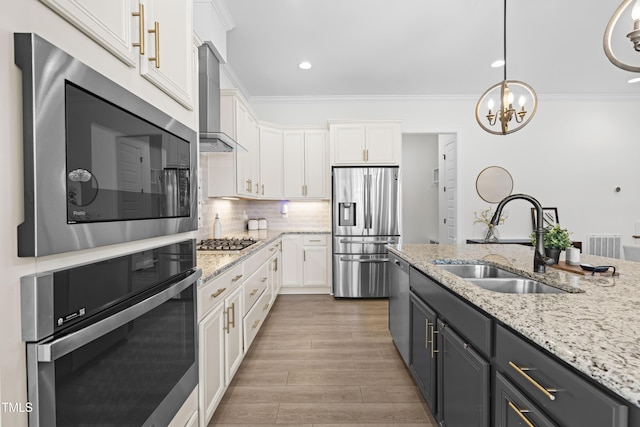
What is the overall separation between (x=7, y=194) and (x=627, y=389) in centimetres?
118

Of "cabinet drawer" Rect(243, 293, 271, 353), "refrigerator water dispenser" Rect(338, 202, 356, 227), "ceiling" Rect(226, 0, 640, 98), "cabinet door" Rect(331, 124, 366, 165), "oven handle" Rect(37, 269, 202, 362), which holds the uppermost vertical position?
"ceiling" Rect(226, 0, 640, 98)

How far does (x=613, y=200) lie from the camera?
5.22 meters

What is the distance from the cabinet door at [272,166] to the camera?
4738 mm

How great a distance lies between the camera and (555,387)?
0.84 m

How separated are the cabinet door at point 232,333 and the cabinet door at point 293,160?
2.61m

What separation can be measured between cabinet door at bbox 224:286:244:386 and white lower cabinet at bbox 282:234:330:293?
2.29 metres

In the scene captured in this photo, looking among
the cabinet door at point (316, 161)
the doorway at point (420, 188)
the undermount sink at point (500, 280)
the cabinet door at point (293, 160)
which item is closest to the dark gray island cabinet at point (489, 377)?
the undermount sink at point (500, 280)

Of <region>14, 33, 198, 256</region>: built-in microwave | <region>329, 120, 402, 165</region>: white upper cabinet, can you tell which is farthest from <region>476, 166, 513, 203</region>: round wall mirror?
<region>14, 33, 198, 256</region>: built-in microwave

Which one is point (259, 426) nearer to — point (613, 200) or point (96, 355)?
point (96, 355)

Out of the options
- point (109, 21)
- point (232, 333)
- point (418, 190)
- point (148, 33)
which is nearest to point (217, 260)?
point (232, 333)

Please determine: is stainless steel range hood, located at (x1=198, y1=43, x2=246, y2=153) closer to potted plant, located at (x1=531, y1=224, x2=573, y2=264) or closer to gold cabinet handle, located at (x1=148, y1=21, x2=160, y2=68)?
gold cabinet handle, located at (x1=148, y1=21, x2=160, y2=68)

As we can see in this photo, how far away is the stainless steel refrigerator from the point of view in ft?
14.8

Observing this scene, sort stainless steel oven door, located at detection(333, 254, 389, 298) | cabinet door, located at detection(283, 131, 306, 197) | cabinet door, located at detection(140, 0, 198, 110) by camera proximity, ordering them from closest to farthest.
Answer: cabinet door, located at detection(140, 0, 198, 110) → stainless steel oven door, located at detection(333, 254, 389, 298) → cabinet door, located at detection(283, 131, 306, 197)

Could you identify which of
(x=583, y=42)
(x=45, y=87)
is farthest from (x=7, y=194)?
(x=583, y=42)
